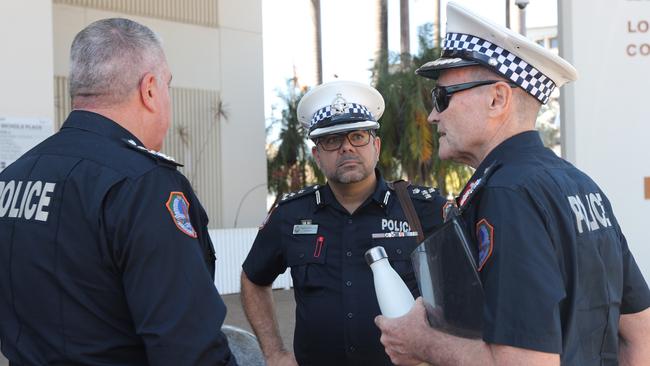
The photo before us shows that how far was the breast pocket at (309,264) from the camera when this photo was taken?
3.33 m

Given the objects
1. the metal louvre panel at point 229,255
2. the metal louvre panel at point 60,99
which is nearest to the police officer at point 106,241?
the metal louvre panel at point 229,255

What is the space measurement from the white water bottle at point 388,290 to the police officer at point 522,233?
2.4 inches

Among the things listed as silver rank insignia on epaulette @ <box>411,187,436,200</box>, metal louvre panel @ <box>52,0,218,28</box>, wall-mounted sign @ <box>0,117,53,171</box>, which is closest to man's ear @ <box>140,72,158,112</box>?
silver rank insignia on epaulette @ <box>411,187,436,200</box>

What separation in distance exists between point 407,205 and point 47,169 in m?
1.73

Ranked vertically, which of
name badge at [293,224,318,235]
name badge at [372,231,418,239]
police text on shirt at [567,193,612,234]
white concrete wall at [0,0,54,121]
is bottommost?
name badge at [372,231,418,239]

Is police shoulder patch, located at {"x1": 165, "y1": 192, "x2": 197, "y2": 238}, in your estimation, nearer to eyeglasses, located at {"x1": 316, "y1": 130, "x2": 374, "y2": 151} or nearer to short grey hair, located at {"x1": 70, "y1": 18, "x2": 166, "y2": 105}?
short grey hair, located at {"x1": 70, "y1": 18, "x2": 166, "y2": 105}


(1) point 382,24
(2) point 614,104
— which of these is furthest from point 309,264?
(1) point 382,24

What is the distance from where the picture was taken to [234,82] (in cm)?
1769

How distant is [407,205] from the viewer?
3.37 meters

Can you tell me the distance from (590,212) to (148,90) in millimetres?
1179

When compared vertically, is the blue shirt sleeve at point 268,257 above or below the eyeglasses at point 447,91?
below

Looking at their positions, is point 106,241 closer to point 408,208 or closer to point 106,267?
point 106,267

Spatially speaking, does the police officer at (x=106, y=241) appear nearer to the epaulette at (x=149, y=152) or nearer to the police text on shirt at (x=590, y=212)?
the epaulette at (x=149, y=152)

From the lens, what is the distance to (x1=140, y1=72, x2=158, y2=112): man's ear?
2086mm
